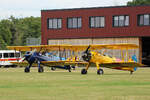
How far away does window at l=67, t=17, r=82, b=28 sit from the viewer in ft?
202

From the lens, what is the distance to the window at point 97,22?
197ft

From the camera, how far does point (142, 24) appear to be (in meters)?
57.8

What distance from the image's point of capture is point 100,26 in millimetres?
60625

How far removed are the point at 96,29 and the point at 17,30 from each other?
5851 cm

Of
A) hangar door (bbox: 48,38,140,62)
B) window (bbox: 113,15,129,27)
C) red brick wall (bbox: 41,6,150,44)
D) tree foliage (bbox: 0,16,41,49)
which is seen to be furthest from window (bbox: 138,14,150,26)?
tree foliage (bbox: 0,16,41,49)

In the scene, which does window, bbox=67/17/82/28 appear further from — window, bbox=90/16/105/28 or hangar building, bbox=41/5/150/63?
window, bbox=90/16/105/28

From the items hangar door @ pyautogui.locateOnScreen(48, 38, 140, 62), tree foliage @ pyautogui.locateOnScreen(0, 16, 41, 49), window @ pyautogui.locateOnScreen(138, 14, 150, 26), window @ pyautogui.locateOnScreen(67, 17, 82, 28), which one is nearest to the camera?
window @ pyautogui.locateOnScreen(138, 14, 150, 26)

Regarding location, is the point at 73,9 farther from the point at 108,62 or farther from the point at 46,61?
the point at 108,62

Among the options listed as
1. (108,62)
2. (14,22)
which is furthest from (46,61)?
(14,22)

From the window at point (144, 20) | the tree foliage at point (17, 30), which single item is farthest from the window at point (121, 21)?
the tree foliage at point (17, 30)

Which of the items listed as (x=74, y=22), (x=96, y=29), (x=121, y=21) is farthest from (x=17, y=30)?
(x=121, y=21)

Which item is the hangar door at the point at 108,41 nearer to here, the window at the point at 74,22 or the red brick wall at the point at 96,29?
the red brick wall at the point at 96,29

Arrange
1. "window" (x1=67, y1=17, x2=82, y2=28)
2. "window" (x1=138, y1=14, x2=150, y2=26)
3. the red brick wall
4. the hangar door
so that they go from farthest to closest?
"window" (x1=67, y1=17, x2=82, y2=28) → the hangar door → the red brick wall → "window" (x1=138, y1=14, x2=150, y2=26)

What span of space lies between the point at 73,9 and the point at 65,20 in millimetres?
1855
